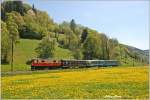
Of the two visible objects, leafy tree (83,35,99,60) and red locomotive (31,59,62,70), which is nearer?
red locomotive (31,59,62,70)

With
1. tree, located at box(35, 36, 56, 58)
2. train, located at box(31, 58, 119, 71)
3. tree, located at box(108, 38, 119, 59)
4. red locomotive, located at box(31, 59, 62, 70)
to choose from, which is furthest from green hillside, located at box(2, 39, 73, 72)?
red locomotive, located at box(31, 59, 62, 70)

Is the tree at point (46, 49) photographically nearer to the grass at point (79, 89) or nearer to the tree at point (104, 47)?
the tree at point (104, 47)

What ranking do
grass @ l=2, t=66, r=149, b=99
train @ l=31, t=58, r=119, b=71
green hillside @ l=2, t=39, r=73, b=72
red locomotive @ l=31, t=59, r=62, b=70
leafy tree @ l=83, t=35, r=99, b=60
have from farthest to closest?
leafy tree @ l=83, t=35, r=99, b=60 → green hillside @ l=2, t=39, r=73, b=72 → train @ l=31, t=58, r=119, b=71 → red locomotive @ l=31, t=59, r=62, b=70 → grass @ l=2, t=66, r=149, b=99

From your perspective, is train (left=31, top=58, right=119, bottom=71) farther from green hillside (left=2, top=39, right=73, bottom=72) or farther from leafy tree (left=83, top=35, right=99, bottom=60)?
leafy tree (left=83, top=35, right=99, bottom=60)

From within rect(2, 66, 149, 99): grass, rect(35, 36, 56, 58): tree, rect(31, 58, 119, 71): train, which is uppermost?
rect(35, 36, 56, 58): tree

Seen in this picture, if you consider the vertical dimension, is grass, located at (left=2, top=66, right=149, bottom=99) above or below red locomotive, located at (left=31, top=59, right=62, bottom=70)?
above

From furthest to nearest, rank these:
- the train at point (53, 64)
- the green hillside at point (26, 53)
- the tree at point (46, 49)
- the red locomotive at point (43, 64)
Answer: the green hillside at point (26, 53) < the tree at point (46, 49) < the train at point (53, 64) < the red locomotive at point (43, 64)

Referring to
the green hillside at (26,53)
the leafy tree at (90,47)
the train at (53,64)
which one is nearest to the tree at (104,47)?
the leafy tree at (90,47)

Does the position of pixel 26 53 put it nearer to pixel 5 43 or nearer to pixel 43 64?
pixel 5 43

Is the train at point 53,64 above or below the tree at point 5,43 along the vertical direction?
below

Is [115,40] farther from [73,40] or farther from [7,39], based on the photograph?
[7,39]

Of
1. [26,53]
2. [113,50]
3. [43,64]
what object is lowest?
[43,64]

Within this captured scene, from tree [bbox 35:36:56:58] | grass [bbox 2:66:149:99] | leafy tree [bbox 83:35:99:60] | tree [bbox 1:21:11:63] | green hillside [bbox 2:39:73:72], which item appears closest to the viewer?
grass [bbox 2:66:149:99]

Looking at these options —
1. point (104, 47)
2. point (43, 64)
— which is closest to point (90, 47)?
point (104, 47)
